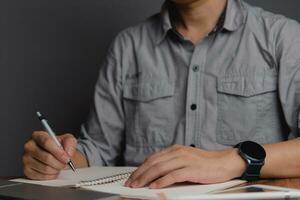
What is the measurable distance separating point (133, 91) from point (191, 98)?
18cm

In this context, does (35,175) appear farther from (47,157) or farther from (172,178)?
(172,178)

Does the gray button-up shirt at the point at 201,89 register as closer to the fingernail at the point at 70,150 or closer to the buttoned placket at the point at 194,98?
the buttoned placket at the point at 194,98

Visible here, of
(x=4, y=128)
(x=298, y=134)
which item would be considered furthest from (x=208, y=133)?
(x=4, y=128)

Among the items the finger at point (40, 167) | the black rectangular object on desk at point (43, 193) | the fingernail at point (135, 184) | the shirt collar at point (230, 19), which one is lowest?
the finger at point (40, 167)

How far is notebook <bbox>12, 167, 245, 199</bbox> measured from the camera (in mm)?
887

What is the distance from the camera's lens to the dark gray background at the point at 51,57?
1.78 metres

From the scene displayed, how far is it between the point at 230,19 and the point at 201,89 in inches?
7.9

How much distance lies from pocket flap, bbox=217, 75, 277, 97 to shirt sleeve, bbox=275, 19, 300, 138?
0.11 feet

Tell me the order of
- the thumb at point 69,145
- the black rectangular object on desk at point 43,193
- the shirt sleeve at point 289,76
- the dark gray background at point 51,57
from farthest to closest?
the dark gray background at point 51,57 < the shirt sleeve at point 289,76 < the thumb at point 69,145 < the black rectangular object on desk at point 43,193

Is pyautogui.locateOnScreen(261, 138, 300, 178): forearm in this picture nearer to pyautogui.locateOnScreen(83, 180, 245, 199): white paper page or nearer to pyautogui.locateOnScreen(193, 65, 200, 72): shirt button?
pyautogui.locateOnScreen(83, 180, 245, 199): white paper page

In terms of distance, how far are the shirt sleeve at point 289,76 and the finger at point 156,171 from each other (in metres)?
0.46

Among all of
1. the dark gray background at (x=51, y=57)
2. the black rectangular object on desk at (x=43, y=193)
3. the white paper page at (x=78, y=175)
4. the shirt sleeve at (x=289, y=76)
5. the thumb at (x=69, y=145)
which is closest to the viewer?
the black rectangular object on desk at (x=43, y=193)

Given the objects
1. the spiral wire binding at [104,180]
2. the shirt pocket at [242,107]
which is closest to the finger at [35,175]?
the spiral wire binding at [104,180]

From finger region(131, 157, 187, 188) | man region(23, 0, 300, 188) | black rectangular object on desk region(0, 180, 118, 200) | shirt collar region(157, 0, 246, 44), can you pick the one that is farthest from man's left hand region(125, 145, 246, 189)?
shirt collar region(157, 0, 246, 44)
